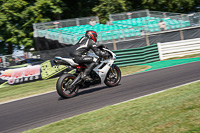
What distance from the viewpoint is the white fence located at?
18609mm

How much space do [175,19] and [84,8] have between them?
11.3m

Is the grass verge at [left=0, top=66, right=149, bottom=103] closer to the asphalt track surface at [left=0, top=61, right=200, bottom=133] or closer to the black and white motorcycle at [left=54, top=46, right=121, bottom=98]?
the asphalt track surface at [left=0, top=61, right=200, bottom=133]

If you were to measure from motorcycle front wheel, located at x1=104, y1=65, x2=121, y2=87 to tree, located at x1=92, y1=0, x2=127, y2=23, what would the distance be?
1878cm

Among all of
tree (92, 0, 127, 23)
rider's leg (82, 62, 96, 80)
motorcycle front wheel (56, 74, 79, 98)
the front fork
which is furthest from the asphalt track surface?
tree (92, 0, 127, 23)

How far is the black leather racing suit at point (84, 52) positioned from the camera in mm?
7172

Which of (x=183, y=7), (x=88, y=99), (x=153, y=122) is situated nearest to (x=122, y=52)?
(x=88, y=99)

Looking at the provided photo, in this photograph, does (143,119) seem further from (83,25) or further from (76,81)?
(83,25)

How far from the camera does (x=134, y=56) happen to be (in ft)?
54.9

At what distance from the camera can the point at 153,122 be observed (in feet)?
13.1

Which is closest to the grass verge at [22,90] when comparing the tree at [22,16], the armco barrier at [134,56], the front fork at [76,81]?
the front fork at [76,81]

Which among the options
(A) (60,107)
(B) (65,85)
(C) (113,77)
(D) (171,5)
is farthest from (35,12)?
(A) (60,107)

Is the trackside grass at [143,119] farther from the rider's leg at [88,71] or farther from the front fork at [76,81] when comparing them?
the rider's leg at [88,71]

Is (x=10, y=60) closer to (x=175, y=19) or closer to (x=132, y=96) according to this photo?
(x=132, y=96)

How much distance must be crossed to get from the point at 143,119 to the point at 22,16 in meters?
22.1
